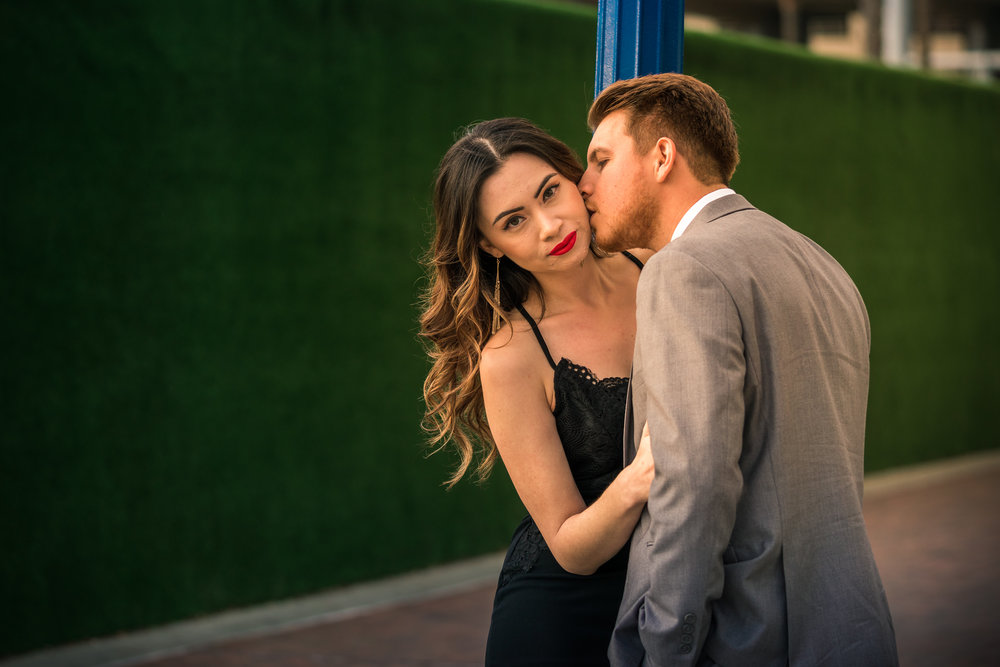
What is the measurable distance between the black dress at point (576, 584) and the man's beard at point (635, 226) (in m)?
0.37

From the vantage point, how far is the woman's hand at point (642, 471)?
2076 mm

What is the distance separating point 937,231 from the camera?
32.5ft

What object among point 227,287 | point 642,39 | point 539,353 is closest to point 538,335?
→ point 539,353

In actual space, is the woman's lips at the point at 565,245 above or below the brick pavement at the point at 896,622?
above

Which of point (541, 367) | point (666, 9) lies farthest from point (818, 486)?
point (666, 9)

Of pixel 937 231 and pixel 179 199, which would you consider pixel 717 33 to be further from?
pixel 179 199

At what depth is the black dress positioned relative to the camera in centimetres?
252

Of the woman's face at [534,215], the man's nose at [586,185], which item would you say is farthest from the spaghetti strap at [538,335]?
the man's nose at [586,185]

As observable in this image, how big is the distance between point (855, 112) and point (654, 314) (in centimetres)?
793

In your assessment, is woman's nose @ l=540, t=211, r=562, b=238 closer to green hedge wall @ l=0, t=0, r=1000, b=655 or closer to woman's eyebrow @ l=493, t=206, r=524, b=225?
woman's eyebrow @ l=493, t=206, r=524, b=225

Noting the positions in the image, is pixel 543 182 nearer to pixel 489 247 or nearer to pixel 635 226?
pixel 489 247

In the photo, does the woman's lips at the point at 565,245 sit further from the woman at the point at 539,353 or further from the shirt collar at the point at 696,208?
the shirt collar at the point at 696,208

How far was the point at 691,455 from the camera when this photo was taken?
185 cm

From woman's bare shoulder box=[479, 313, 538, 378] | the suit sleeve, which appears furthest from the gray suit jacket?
woman's bare shoulder box=[479, 313, 538, 378]
